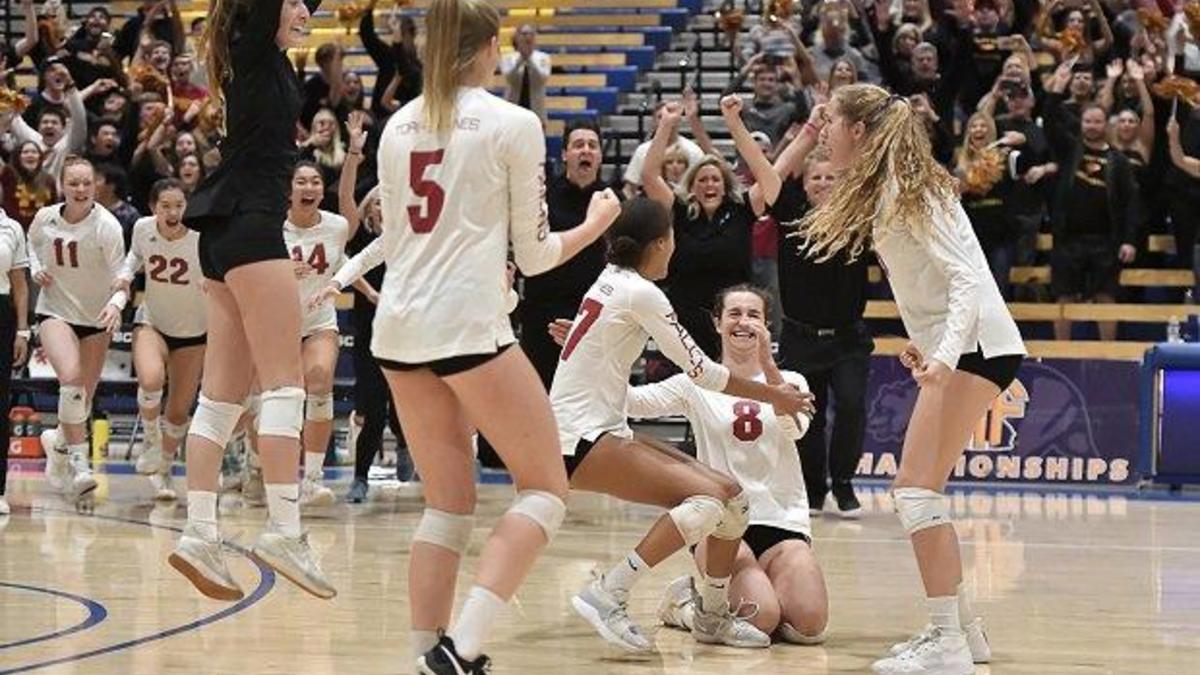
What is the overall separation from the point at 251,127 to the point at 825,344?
5357 mm

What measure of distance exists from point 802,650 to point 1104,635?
3.85 feet

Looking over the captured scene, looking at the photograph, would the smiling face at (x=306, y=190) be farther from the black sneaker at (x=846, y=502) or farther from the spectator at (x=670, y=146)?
the black sneaker at (x=846, y=502)

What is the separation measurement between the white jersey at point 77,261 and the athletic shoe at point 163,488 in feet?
3.16

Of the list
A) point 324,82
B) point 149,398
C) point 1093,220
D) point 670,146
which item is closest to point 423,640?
point 149,398

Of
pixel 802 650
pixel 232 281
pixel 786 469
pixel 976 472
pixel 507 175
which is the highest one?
pixel 507 175

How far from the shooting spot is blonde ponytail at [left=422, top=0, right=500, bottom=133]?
5277 millimetres

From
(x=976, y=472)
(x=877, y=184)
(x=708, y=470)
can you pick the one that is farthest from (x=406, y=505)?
(x=877, y=184)

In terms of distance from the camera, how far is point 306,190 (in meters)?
11.1

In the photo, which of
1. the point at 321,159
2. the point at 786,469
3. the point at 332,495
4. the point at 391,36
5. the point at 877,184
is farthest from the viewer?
the point at 391,36

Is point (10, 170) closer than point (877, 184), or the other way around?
point (877, 184)

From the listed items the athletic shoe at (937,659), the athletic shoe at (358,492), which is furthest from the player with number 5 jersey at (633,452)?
the athletic shoe at (358,492)

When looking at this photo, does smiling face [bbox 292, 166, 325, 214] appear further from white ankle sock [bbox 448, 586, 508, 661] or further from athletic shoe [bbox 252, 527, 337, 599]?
white ankle sock [bbox 448, 586, 508, 661]

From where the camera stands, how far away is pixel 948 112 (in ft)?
52.3

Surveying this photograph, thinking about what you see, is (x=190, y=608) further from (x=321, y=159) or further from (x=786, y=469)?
(x=321, y=159)
